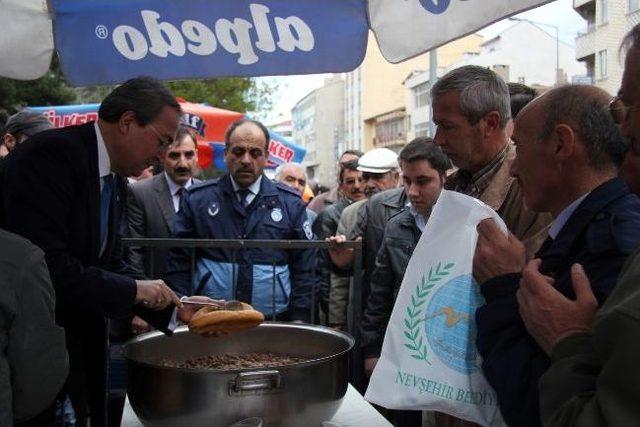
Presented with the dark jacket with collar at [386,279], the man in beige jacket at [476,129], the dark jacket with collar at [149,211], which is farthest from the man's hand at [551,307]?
the dark jacket with collar at [149,211]

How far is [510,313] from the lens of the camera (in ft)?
4.98

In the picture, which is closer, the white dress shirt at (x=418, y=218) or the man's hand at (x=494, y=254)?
the man's hand at (x=494, y=254)

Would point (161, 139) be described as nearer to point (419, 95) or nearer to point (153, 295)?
point (153, 295)

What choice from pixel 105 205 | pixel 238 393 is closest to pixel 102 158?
pixel 105 205

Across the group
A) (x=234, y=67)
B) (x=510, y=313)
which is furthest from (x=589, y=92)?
(x=234, y=67)

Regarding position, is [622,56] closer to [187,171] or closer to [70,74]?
[70,74]

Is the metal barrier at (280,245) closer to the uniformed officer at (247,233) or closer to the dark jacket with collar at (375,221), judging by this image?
the uniformed officer at (247,233)

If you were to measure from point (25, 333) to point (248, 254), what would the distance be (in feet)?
6.16

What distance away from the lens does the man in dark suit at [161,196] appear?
172 inches

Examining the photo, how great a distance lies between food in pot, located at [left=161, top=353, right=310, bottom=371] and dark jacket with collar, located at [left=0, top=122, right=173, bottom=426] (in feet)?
0.55

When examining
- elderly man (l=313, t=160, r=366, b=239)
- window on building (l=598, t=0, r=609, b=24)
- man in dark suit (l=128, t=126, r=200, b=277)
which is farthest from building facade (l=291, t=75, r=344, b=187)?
window on building (l=598, t=0, r=609, b=24)

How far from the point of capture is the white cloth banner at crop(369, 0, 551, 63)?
2484 millimetres

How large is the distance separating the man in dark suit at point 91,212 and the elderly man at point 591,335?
133cm

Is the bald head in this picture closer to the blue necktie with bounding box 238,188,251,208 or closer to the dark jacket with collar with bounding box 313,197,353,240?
the blue necktie with bounding box 238,188,251,208
